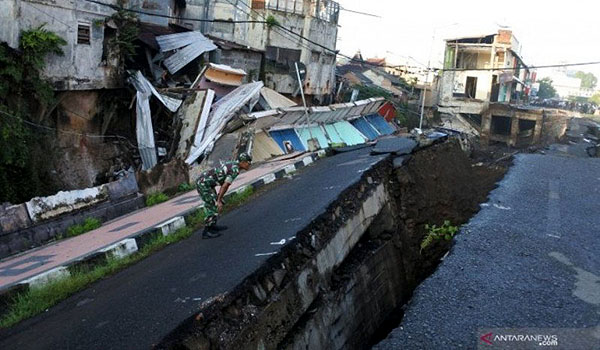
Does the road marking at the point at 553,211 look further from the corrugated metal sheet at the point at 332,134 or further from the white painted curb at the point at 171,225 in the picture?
the corrugated metal sheet at the point at 332,134

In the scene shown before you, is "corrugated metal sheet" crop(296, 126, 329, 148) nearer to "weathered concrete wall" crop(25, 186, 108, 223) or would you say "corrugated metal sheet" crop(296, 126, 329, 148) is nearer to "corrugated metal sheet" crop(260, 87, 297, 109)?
"corrugated metal sheet" crop(260, 87, 297, 109)

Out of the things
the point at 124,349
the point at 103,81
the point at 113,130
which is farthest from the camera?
the point at 113,130

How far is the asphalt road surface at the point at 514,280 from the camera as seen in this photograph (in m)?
5.52

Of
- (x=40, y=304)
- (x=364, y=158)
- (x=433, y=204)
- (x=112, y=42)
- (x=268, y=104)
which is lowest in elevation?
(x=40, y=304)

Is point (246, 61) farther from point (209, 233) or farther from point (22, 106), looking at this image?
point (209, 233)

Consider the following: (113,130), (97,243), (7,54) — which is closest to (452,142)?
(113,130)

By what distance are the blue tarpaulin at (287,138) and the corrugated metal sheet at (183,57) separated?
136 inches

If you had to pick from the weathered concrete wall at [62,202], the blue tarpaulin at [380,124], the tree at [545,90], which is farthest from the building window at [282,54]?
the tree at [545,90]

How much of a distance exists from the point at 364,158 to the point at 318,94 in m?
15.4

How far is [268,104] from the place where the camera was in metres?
16.3

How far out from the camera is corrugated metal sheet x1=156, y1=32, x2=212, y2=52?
15.8 metres

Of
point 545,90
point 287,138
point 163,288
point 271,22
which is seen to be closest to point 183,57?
point 287,138

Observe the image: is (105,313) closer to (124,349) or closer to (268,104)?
(124,349)

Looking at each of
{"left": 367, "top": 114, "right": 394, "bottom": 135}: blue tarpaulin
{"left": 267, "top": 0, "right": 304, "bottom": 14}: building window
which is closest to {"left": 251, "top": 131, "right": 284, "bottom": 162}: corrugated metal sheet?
{"left": 367, "top": 114, "right": 394, "bottom": 135}: blue tarpaulin
